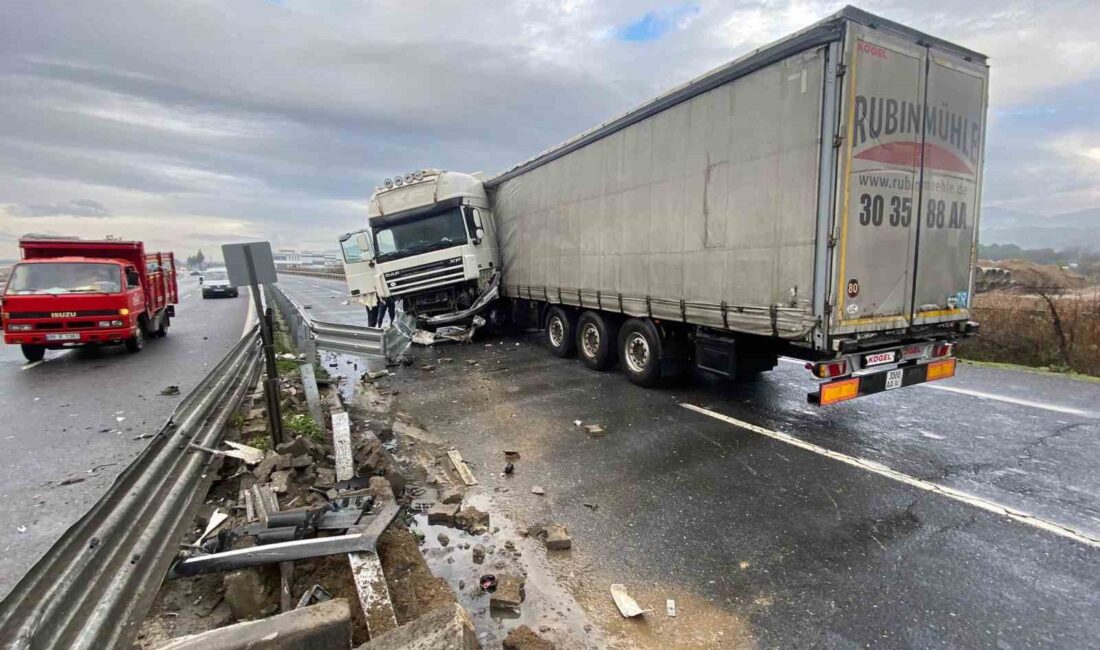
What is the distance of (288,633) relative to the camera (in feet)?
7.50

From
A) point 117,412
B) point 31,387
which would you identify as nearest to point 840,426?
point 117,412

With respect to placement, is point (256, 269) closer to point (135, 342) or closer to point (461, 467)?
point (461, 467)

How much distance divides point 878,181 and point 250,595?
5.90m

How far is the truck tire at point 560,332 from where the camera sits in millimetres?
9570

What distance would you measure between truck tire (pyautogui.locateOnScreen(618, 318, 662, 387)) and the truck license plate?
10.4 meters

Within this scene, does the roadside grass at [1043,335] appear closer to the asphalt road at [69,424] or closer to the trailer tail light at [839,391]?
the trailer tail light at [839,391]

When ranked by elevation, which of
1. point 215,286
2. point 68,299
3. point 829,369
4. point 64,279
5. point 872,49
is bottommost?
point 829,369

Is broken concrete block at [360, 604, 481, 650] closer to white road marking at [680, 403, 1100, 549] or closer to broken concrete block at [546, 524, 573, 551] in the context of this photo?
broken concrete block at [546, 524, 573, 551]

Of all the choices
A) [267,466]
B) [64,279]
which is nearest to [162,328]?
[64,279]

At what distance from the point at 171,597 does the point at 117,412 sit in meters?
5.05

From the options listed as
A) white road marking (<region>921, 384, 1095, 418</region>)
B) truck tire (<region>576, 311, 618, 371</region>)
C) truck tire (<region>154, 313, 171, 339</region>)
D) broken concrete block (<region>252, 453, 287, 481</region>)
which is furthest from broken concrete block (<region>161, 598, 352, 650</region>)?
truck tire (<region>154, 313, 171, 339</region>)

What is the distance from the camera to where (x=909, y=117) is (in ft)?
16.3

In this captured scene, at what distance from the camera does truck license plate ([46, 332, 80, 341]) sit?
9.72m

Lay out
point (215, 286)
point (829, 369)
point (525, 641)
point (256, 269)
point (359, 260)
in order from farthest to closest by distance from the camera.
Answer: point (215, 286) → point (359, 260) → point (256, 269) → point (829, 369) → point (525, 641)
